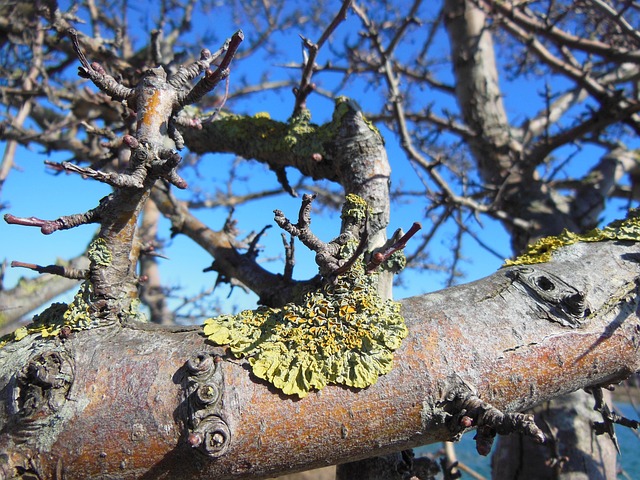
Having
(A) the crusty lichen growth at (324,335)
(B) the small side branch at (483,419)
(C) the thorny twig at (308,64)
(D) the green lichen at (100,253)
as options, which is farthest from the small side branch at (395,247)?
(C) the thorny twig at (308,64)

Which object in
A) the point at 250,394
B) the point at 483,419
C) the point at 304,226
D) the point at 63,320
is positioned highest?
the point at 304,226

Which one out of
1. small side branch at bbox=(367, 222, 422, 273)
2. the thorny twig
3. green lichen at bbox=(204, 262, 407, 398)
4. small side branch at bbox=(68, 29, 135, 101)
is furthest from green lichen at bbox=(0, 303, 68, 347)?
the thorny twig

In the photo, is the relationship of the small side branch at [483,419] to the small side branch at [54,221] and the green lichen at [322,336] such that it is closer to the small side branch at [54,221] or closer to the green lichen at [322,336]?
the green lichen at [322,336]

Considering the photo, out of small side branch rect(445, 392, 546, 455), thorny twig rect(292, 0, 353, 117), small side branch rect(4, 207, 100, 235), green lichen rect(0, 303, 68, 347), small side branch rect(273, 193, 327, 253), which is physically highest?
thorny twig rect(292, 0, 353, 117)

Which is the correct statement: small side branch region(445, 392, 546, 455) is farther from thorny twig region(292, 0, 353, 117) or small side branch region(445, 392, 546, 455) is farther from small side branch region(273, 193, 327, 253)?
thorny twig region(292, 0, 353, 117)

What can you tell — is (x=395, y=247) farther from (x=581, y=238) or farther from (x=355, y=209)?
(x=581, y=238)

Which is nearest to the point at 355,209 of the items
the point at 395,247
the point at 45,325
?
the point at 395,247

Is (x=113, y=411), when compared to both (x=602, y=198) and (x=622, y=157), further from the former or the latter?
(x=622, y=157)
